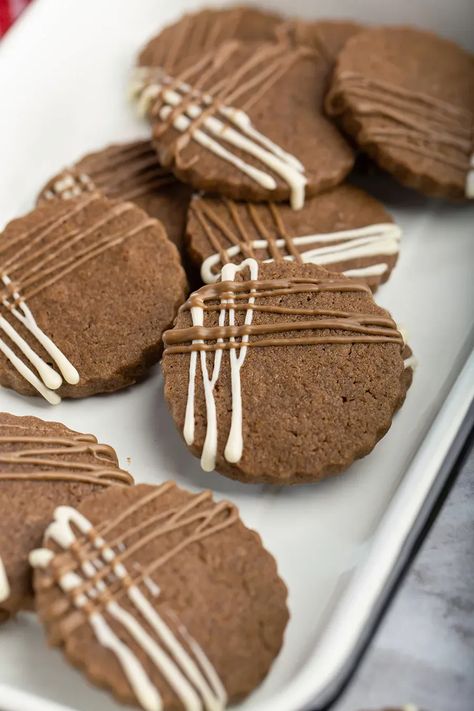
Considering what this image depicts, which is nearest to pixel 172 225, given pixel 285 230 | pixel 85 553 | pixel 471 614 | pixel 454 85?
pixel 285 230

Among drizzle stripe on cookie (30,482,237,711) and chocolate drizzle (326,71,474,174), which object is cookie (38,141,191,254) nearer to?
chocolate drizzle (326,71,474,174)

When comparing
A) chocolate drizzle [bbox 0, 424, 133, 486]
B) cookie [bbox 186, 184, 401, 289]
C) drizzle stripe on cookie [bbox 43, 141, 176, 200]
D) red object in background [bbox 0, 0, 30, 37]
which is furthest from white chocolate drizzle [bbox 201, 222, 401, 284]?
red object in background [bbox 0, 0, 30, 37]

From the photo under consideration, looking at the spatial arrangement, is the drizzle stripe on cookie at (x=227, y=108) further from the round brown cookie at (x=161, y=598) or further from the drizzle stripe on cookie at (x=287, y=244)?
the round brown cookie at (x=161, y=598)

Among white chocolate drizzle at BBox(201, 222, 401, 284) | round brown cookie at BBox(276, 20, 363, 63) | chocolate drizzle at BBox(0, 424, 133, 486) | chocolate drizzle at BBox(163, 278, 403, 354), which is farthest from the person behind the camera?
round brown cookie at BBox(276, 20, 363, 63)

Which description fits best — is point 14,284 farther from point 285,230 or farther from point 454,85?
point 454,85

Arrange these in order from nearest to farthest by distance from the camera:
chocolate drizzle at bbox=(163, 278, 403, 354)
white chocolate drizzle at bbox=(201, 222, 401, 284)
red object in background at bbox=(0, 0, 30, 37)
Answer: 1. chocolate drizzle at bbox=(163, 278, 403, 354)
2. white chocolate drizzle at bbox=(201, 222, 401, 284)
3. red object in background at bbox=(0, 0, 30, 37)

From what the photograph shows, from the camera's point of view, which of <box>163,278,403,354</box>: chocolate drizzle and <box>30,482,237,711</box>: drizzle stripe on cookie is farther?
<box>163,278,403,354</box>: chocolate drizzle
